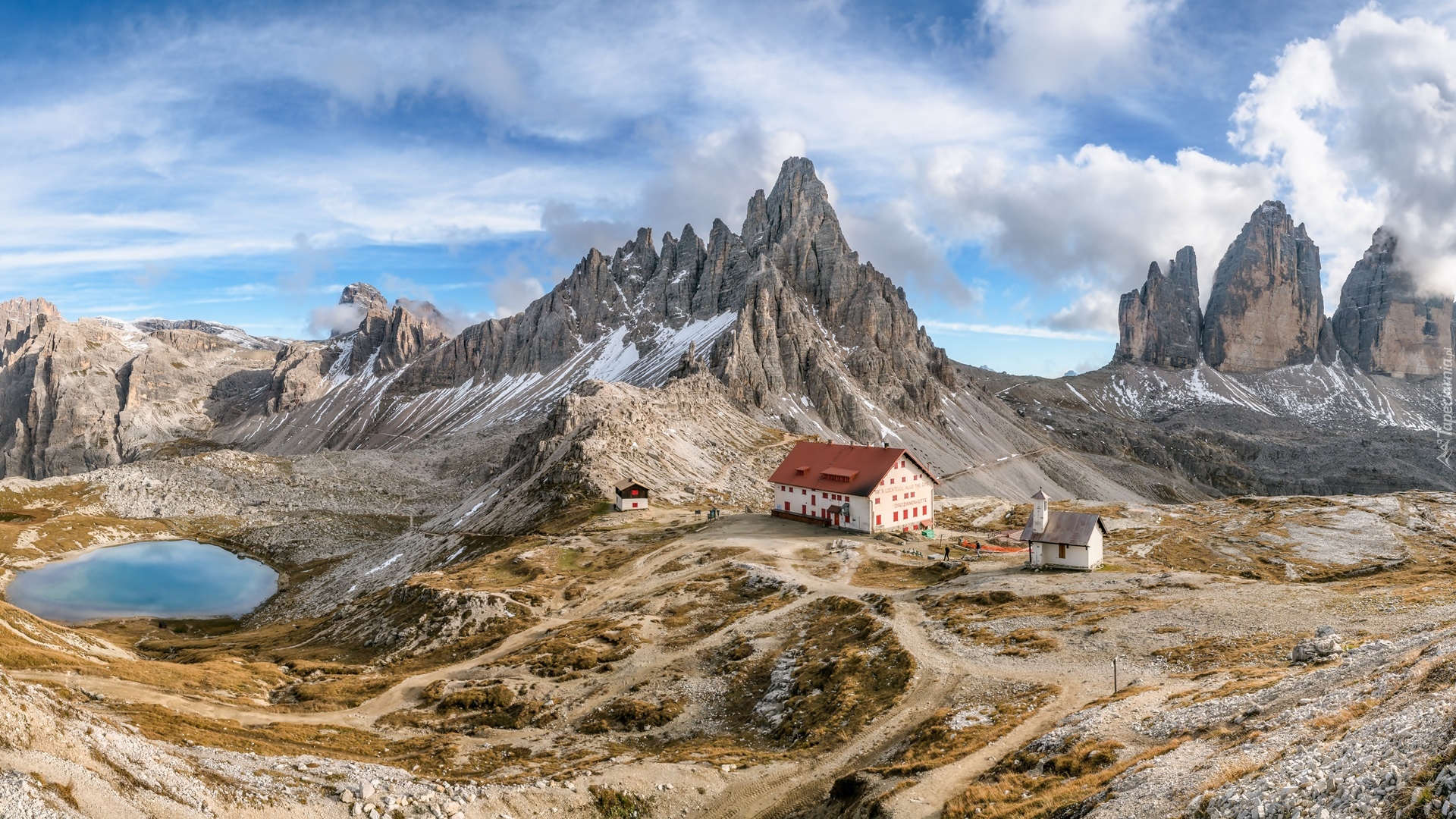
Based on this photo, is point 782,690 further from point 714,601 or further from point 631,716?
point 714,601

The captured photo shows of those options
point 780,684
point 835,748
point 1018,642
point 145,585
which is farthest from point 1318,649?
point 145,585

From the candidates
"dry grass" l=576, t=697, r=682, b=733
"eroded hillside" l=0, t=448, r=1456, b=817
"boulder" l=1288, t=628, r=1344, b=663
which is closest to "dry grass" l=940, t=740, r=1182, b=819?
"eroded hillside" l=0, t=448, r=1456, b=817

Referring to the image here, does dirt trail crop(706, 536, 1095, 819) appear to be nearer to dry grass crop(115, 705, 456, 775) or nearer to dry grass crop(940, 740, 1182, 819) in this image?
dry grass crop(940, 740, 1182, 819)

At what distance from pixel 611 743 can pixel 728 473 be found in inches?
3733

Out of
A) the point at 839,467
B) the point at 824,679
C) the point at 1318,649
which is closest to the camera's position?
the point at 1318,649

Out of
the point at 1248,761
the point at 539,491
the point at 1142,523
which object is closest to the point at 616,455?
the point at 539,491

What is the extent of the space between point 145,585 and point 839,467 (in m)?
122

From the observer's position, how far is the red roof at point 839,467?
89.1 metres

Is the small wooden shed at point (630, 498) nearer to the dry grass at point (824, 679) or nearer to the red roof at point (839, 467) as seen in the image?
the red roof at point (839, 467)

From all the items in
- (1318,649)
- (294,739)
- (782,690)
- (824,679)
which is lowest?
(294,739)

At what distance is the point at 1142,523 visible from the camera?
109000 millimetres

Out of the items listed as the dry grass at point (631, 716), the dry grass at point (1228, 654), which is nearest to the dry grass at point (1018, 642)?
the dry grass at point (1228, 654)

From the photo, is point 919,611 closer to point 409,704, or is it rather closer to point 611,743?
point 611,743

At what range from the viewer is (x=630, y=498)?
106 meters
